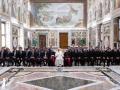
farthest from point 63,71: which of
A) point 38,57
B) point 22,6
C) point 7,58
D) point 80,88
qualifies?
point 22,6

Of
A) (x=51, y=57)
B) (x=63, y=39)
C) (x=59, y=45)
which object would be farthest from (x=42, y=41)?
(x=51, y=57)

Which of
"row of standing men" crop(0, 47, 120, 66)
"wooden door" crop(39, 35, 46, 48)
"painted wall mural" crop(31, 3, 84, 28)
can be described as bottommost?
"row of standing men" crop(0, 47, 120, 66)

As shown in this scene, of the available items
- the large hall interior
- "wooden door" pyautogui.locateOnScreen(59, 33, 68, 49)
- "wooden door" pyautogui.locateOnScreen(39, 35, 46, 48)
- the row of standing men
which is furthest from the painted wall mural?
the row of standing men

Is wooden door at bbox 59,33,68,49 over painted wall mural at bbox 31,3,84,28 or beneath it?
beneath

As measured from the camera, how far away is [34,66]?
771 inches

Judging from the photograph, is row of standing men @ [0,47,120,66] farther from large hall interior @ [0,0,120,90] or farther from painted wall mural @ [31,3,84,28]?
painted wall mural @ [31,3,84,28]

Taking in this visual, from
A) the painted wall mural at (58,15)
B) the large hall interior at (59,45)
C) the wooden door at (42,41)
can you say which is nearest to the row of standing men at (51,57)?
the large hall interior at (59,45)

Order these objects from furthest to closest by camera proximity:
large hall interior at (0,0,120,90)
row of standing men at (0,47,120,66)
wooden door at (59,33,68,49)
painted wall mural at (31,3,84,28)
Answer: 1. wooden door at (59,33,68,49)
2. painted wall mural at (31,3,84,28)
3. row of standing men at (0,47,120,66)
4. large hall interior at (0,0,120,90)

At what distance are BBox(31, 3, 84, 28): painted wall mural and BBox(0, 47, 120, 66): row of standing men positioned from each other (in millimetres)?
20167

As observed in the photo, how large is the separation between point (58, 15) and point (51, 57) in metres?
21.1

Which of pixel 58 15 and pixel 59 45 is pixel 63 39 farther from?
pixel 58 15

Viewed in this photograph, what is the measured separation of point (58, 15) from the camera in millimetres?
39812

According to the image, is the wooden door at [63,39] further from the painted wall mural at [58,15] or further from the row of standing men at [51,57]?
the row of standing men at [51,57]

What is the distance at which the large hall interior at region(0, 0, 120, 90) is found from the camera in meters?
13.6
